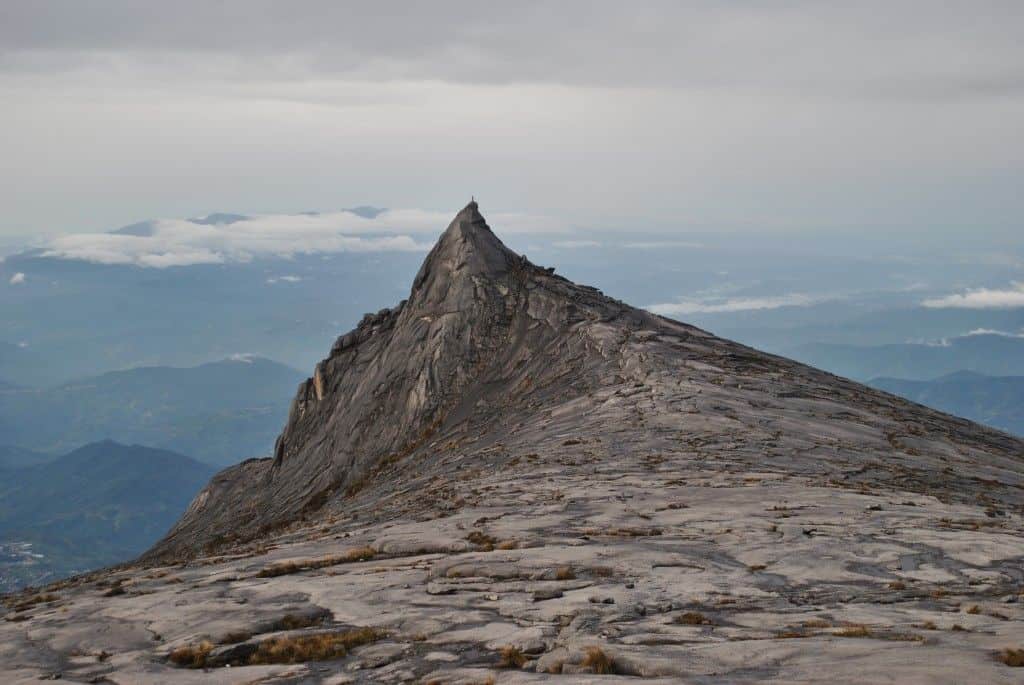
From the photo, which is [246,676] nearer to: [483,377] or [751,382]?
[751,382]

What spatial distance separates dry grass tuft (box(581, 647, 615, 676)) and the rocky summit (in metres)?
0.08

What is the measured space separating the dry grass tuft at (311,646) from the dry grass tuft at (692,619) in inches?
258

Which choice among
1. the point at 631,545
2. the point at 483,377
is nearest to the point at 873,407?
the point at 483,377

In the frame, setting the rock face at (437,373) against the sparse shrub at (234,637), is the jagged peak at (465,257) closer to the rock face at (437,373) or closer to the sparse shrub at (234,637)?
the rock face at (437,373)

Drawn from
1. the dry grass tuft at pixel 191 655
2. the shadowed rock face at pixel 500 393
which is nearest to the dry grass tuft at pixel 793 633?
the dry grass tuft at pixel 191 655

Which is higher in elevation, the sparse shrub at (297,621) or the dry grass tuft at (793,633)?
the dry grass tuft at (793,633)

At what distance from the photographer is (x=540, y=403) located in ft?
194

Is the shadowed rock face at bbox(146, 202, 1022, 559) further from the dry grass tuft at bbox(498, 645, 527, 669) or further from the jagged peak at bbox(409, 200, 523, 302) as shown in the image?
the dry grass tuft at bbox(498, 645, 527, 669)

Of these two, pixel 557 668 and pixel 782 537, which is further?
pixel 782 537

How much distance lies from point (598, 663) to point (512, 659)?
5.81ft

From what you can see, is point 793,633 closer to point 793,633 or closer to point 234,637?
point 793,633

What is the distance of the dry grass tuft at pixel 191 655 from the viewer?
20109 millimetres

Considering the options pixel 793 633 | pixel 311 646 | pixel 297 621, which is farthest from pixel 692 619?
pixel 297 621

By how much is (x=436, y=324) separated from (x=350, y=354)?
44.2 feet
